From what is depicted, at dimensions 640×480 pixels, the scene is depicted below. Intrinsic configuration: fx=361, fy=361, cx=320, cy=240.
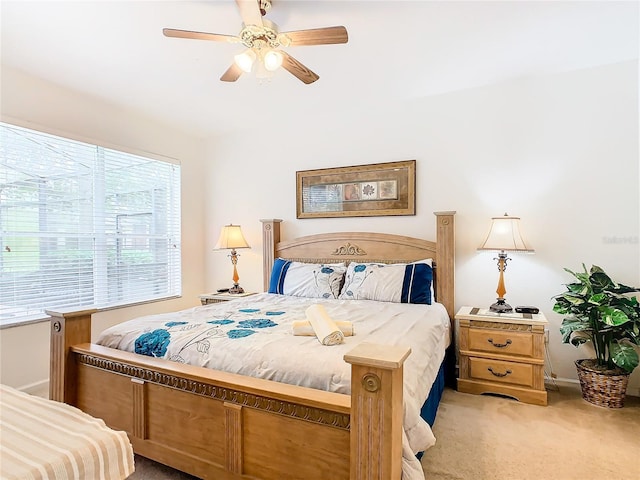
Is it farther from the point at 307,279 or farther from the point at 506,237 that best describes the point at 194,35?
Answer: the point at 506,237

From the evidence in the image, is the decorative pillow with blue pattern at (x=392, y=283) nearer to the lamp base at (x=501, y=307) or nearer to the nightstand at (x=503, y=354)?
the nightstand at (x=503, y=354)

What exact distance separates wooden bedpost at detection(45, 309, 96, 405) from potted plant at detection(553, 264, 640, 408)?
3280 millimetres

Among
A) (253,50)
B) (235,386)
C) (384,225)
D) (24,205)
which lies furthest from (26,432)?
(384,225)

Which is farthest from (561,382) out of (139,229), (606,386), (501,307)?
(139,229)

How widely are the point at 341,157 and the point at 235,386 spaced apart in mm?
2850

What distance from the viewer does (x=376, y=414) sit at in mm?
1250

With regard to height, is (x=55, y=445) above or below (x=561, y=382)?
above

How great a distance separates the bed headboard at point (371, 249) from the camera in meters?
3.25

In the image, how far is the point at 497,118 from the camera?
10.6 ft

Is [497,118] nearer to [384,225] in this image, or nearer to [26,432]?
[384,225]

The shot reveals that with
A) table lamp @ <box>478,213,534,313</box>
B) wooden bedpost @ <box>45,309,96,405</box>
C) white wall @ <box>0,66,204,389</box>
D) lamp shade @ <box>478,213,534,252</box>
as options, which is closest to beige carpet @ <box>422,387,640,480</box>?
table lamp @ <box>478,213,534,313</box>

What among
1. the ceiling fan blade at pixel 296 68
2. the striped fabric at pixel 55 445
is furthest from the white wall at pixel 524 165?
the striped fabric at pixel 55 445

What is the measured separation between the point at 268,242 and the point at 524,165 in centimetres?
264

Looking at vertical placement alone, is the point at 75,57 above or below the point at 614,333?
above
